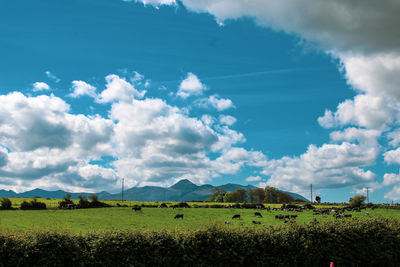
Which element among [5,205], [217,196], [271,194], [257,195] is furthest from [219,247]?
[257,195]

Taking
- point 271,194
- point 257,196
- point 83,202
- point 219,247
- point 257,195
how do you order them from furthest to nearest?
point 257,195 → point 257,196 → point 271,194 → point 83,202 → point 219,247

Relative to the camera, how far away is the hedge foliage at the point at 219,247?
1661 centimetres

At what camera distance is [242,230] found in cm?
2003

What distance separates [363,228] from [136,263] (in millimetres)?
15484

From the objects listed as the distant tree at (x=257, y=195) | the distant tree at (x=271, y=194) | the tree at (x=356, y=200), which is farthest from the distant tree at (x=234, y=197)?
the tree at (x=356, y=200)

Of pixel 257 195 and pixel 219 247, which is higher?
pixel 219 247

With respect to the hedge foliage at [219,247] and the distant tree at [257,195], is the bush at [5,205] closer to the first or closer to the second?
the hedge foliage at [219,247]

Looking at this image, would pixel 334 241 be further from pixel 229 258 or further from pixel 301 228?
Answer: pixel 229 258

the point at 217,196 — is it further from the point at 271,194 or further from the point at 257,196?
the point at 271,194

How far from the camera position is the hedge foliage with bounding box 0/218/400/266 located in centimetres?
1661

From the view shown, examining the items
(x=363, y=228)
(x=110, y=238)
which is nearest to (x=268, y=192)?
(x=363, y=228)

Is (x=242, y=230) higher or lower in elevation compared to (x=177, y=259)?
higher

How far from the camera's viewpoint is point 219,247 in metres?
19.0

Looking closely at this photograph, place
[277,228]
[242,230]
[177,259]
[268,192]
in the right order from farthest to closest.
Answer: [268,192], [277,228], [242,230], [177,259]
